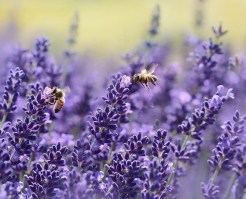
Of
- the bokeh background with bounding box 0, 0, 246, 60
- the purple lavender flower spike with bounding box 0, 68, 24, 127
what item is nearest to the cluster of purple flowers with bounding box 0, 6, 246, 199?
the purple lavender flower spike with bounding box 0, 68, 24, 127

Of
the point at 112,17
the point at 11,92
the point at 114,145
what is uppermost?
the point at 112,17

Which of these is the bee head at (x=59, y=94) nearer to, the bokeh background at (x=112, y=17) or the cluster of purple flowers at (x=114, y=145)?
the cluster of purple flowers at (x=114, y=145)

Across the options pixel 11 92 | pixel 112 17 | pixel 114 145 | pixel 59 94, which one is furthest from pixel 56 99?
pixel 112 17

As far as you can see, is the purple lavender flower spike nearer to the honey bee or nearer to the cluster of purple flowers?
the cluster of purple flowers

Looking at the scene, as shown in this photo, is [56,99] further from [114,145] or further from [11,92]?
[114,145]

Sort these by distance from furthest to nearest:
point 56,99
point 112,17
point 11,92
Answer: point 112,17 → point 56,99 → point 11,92

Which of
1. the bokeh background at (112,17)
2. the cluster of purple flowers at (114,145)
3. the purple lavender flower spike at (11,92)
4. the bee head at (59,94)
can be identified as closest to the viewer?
the cluster of purple flowers at (114,145)

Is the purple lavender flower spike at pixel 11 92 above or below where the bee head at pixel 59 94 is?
below

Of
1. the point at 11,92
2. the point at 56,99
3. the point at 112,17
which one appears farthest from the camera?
the point at 112,17

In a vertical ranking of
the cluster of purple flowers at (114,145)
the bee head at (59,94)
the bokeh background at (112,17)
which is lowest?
the cluster of purple flowers at (114,145)

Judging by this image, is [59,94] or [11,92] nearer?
[11,92]

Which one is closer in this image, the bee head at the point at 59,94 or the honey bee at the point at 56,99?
the honey bee at the point at 56,99

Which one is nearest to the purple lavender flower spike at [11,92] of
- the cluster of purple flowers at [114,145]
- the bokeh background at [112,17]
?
the cluster of purple flowers at [114,145]
